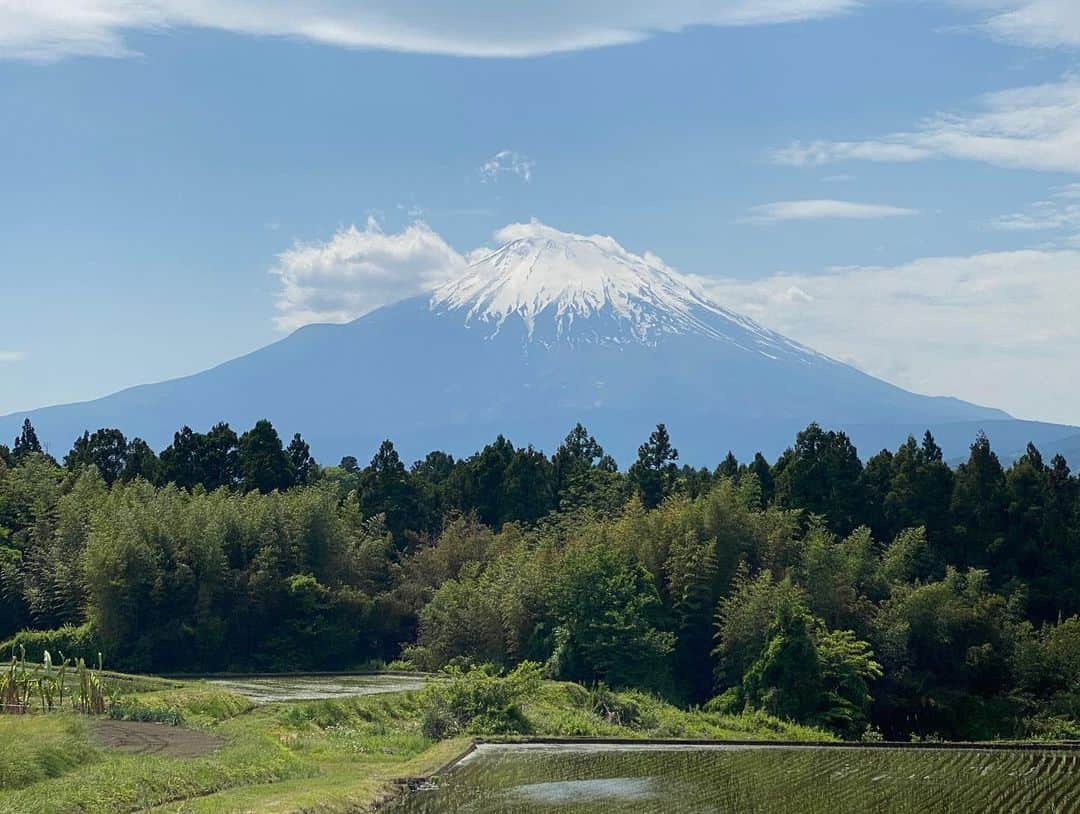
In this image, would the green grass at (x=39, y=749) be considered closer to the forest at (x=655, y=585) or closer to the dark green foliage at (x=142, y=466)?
the forest at (x=655, y=585)

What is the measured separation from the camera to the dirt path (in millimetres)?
20609

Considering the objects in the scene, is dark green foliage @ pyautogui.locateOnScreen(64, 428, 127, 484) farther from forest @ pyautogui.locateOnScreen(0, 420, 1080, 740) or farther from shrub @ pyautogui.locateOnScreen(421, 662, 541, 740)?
shrub @ pyautogui.locateOnScreen(421, 662, 541, 740)

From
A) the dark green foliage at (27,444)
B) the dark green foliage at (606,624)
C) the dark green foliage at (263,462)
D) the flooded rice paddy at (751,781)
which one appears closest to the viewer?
the flooded rice paddy at (751,781)

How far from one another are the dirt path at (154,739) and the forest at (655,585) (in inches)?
566

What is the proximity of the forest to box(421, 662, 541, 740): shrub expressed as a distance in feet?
26.1

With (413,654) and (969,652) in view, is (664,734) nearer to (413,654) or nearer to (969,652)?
(969,652)

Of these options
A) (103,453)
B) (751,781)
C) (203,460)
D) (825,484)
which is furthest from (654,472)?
(751,781)

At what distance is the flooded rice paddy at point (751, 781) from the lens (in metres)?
18.8

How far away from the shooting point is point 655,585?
4009 centimetres

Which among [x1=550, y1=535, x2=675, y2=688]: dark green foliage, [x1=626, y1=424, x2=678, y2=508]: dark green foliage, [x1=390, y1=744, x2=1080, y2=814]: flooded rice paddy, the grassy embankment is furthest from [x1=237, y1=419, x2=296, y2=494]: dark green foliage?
[x1=390, y1=744, x2=1080, y2=814]: flooded rice paddy

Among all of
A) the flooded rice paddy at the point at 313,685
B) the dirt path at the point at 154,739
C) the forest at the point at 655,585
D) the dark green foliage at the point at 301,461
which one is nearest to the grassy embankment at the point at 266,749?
the dirt path at the point at 154,739

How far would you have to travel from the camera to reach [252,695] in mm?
32375

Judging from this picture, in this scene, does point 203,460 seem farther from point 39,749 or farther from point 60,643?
point 39,749

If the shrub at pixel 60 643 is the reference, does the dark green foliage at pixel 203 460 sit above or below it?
above
